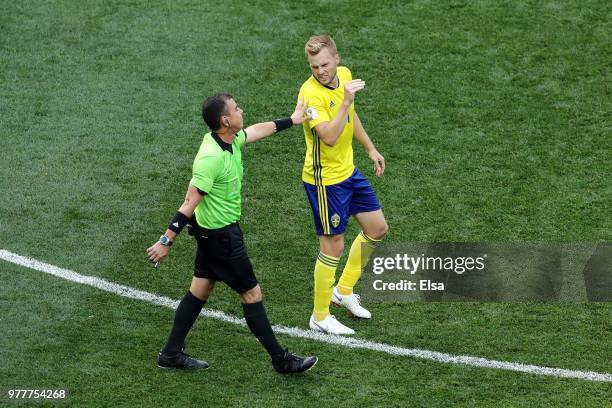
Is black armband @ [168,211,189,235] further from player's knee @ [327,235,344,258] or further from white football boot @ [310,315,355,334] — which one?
white football boot @ [310,315,355,334]

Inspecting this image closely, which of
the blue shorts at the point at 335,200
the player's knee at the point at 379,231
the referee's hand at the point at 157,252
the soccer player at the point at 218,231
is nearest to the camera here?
the referee's hand at the point at 157,252

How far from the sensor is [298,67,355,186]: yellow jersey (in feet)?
30.7

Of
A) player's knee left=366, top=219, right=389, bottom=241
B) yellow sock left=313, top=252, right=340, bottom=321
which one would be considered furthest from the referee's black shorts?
player's knee left=366, top=219, right=389, bottom=241

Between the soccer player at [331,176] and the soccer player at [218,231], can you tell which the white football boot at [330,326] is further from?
the soccer player at [218,231]

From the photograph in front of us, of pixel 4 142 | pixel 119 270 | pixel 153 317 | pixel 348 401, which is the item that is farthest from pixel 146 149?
pixel 348 401

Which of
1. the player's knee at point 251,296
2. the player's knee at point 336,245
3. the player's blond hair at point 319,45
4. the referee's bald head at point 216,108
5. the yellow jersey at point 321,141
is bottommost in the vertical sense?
the player's knee at point 251,296

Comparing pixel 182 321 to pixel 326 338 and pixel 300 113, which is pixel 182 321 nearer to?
pixel 326 338

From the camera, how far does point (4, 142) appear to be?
12.7 meters

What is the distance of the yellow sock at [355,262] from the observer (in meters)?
10.0

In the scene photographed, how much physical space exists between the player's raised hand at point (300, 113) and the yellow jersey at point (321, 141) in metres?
0.04

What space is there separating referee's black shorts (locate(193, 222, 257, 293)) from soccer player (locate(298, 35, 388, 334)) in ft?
3.20

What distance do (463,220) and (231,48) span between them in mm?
4284

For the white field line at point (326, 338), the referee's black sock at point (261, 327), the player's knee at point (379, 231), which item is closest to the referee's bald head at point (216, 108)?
the referee's black sock at point (261, 327)

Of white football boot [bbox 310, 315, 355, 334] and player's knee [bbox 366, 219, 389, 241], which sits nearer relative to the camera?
white football boot [bbox 310, 315, 355, 334]
